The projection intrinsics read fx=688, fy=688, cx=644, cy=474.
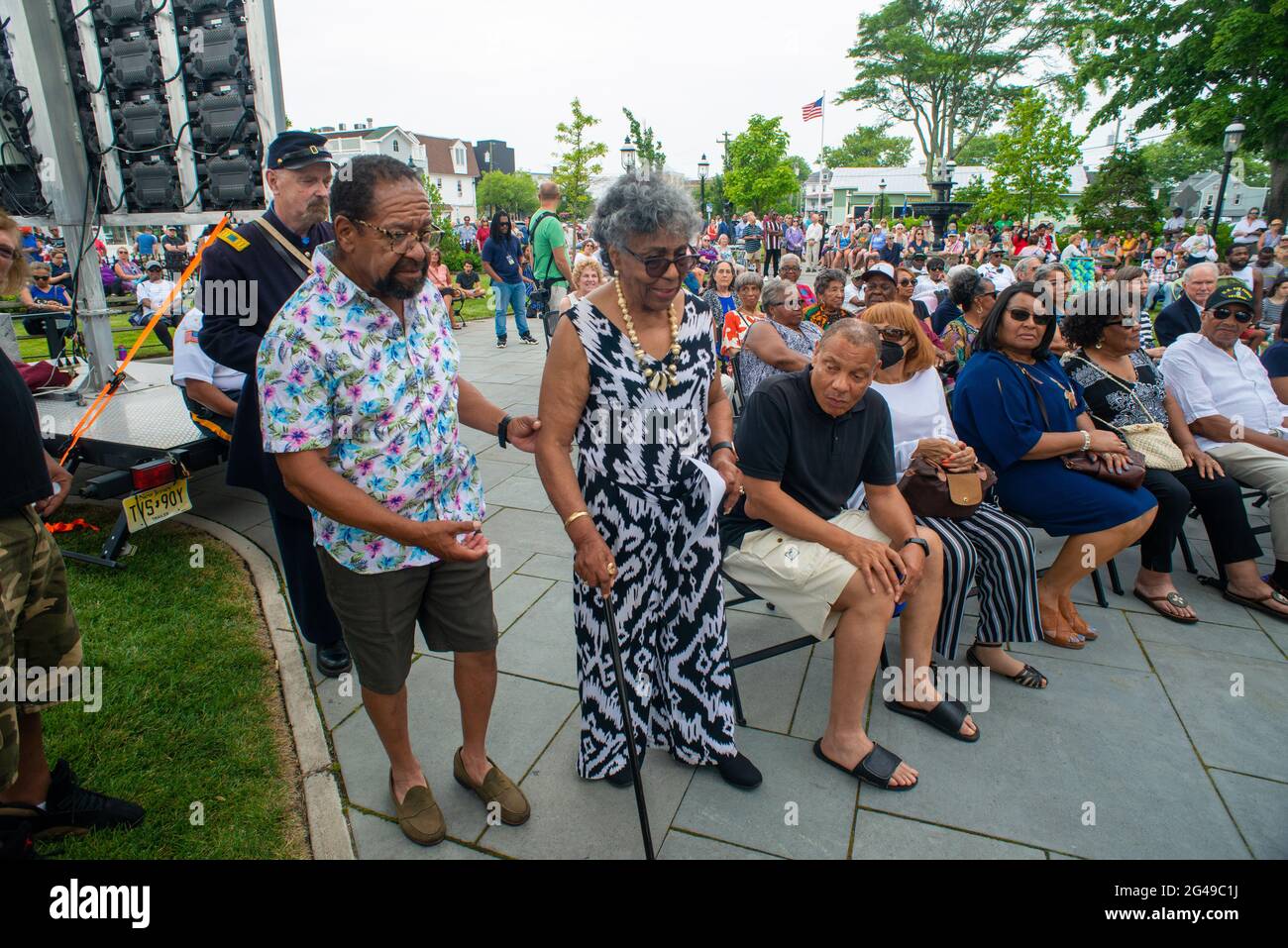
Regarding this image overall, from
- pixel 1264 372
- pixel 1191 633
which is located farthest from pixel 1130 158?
pixel 1191 633

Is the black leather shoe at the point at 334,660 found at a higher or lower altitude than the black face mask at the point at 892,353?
lower

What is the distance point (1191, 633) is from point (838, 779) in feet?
7.69

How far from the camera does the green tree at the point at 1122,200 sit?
22.2 m

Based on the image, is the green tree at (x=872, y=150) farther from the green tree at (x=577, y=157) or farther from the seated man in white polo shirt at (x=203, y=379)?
the seated man in white polo shirt at (x=203, y=379)

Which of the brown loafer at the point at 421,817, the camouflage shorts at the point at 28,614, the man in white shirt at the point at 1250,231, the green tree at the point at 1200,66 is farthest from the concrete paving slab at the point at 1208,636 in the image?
the green tree at the point at 1200,66

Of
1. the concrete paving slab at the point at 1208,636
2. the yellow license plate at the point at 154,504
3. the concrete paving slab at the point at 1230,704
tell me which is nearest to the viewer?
the concrete paving slab at the point at 1230,704

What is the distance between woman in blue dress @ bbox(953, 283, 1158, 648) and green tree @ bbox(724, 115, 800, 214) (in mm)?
35590

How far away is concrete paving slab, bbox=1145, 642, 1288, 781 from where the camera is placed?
8.71 feet

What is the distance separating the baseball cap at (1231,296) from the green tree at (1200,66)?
2494 centimetres

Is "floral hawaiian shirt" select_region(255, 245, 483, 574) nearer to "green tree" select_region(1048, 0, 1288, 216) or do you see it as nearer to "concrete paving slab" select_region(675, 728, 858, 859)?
"concrete paving slab" select_region(675, 728, 858, 859)

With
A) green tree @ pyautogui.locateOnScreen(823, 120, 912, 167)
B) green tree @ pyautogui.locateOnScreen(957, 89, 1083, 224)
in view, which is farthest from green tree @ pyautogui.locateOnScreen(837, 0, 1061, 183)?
green tree @ pyautogui.locateOnScreen(823, 120, 912, 167)

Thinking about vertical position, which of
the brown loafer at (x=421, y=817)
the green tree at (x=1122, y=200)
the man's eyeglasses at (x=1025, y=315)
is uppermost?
the green tree at (x=1122, y=200)
